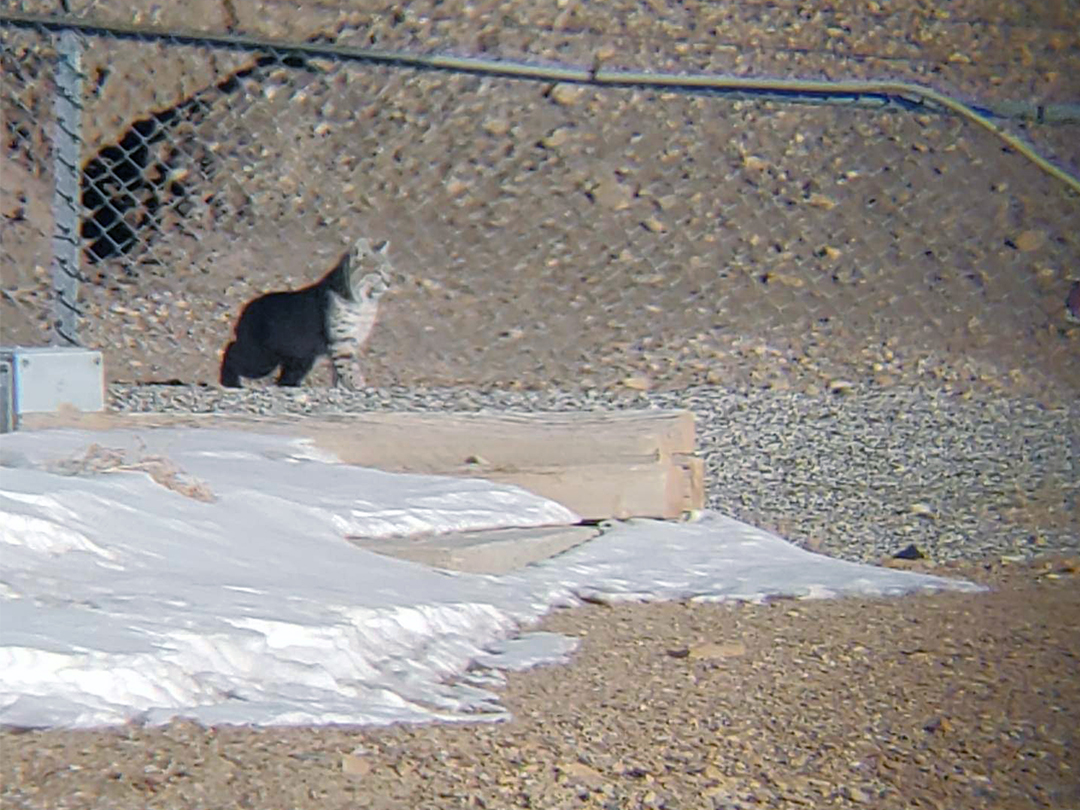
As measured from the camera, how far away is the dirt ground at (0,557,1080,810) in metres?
1.86

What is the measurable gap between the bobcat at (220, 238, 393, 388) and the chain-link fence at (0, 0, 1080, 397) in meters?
0.16

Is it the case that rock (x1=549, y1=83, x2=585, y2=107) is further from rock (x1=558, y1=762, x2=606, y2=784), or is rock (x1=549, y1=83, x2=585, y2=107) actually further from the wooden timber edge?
rock (x1=558, y1=762, x2=606, y2=784)

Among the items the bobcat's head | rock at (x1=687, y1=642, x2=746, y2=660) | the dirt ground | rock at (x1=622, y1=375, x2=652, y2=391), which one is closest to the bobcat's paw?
the bobcat's head

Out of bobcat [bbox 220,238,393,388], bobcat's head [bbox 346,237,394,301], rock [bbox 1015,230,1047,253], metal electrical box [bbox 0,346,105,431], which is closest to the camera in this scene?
metal electrical box [bbox 0,346,105,431]

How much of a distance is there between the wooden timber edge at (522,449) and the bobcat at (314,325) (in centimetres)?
325

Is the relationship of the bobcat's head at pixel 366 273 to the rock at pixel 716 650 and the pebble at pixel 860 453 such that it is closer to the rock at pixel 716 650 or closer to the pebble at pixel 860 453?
the pebble at pixel 860 453

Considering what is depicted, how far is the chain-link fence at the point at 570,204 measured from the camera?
724cm

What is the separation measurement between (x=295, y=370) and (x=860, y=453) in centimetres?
348

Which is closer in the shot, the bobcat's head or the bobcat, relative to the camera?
the bobcat

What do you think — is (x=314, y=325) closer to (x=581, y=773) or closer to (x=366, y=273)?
(x=366, y=273)

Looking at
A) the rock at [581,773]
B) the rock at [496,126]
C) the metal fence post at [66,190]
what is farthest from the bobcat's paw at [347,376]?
the rock at [581,773]

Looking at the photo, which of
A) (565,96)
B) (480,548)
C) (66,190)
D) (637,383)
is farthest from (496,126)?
(480,548)

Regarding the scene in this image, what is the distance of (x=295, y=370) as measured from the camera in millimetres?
7590

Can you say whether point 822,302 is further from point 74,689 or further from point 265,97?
point 74,689
